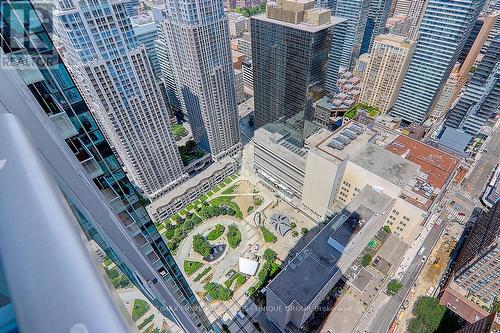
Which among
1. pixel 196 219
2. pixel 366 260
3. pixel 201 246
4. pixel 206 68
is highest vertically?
pixel 206 68

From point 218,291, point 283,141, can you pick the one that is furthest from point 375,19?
point 218,291

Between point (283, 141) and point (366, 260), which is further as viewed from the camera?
point (283, 141)

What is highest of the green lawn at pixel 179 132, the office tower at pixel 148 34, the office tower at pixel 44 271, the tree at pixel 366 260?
the office tower at pixel 44 271

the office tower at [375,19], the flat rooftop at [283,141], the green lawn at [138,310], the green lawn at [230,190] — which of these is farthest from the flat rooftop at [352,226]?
the office tower at [375,19]

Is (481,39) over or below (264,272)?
over

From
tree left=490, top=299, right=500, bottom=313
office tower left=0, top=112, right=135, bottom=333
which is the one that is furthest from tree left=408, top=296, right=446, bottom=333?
office tower left=0, top=112, right=135, bottom=333

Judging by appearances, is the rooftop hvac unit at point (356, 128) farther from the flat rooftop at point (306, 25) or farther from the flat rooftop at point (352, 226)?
the flat rooftop at point (306, 25)

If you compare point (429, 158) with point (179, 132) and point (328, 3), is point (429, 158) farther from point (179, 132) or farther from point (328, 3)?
point (328, 3)
